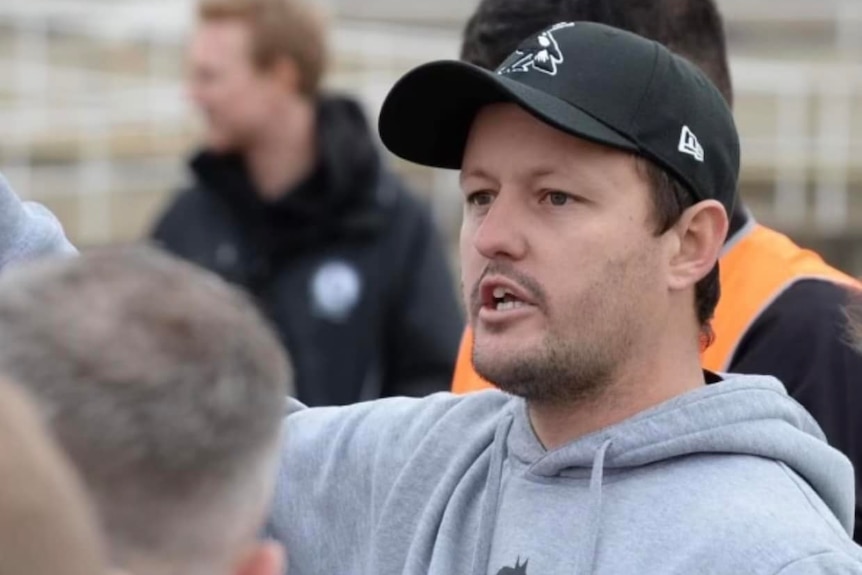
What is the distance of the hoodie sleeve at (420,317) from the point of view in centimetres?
527

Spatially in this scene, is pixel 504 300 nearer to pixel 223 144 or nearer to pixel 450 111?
pixel 450 111

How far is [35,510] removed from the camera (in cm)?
131

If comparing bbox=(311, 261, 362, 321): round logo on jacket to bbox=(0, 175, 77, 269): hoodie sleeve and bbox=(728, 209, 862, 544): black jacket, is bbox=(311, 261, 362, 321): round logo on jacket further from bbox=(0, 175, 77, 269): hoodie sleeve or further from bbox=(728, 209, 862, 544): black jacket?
bbox=(0, 175, 77, 269): hoodie sleeve

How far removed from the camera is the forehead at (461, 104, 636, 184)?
2.56m

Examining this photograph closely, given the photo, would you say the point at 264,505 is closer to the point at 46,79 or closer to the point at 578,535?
the point at 578,535

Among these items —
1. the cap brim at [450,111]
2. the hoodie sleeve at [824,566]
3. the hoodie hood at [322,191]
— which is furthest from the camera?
the hoodie hood at [322,191]

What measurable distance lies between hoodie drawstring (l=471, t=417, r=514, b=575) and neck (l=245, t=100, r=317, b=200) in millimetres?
3039

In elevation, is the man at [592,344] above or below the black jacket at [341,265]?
above

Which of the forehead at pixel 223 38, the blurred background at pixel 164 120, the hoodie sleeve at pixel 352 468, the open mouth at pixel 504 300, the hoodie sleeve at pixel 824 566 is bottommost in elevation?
the blurred background at pixel 164 120

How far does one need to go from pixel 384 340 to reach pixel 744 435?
119 inches

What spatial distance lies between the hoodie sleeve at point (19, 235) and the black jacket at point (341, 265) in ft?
7.98

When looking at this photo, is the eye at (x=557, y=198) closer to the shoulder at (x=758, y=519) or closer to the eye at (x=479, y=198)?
the eye at (x=479, y=198)

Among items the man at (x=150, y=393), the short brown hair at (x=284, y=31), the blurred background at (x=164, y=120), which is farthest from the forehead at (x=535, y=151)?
the blurred background at (x=164, y=120)

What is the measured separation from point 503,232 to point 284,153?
3.19 metres
